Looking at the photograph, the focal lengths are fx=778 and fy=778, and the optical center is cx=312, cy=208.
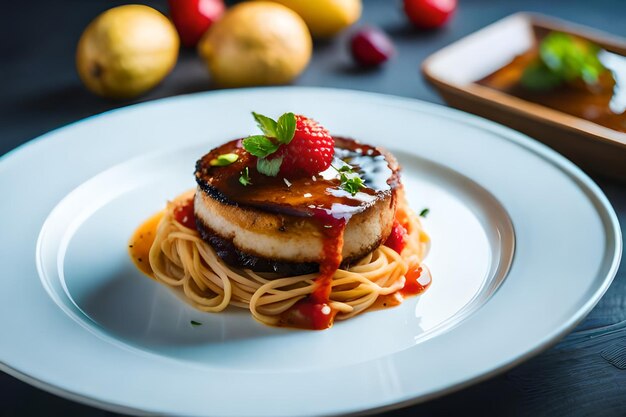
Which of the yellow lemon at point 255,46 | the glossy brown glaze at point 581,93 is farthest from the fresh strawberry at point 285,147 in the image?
the glossy brown glaze at point 581,93

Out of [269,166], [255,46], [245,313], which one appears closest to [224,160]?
[269,166]

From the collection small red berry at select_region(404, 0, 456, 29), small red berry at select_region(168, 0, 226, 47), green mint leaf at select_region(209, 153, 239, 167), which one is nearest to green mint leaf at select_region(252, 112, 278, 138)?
green mint leaf at select_region(209, 153, 239, 167)

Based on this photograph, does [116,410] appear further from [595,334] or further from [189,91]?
[189,91]

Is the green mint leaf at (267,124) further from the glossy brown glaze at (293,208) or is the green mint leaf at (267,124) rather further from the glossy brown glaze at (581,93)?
the glossy brown glaze at (581,93)

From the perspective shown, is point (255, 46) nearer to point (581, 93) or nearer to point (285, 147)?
point (285, 147)

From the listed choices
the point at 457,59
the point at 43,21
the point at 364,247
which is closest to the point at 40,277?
the point at 364,247
